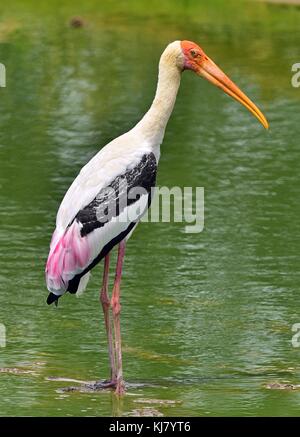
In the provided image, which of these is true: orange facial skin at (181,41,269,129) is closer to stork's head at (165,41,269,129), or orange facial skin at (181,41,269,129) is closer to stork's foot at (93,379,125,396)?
stork's head at (165,41,269,129)

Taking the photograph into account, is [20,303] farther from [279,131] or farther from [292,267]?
[279,131]

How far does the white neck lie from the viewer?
27.1 ft

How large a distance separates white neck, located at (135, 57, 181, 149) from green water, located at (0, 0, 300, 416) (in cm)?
131

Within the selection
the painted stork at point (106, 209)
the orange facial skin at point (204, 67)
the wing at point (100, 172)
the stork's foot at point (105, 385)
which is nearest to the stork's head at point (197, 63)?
the orange facial skin at point (204, 67)

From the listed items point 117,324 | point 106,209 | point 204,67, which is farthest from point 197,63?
point 117,324

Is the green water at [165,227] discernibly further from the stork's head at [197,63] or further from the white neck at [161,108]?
the stork's head at [197,63]

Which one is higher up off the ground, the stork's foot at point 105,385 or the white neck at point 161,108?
the white neck at point 161,108

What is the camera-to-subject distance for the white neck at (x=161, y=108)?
8.27 meters

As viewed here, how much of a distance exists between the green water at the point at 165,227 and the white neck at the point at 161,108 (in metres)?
1.31

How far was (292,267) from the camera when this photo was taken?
36.0 ft

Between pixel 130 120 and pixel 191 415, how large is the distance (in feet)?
29.8

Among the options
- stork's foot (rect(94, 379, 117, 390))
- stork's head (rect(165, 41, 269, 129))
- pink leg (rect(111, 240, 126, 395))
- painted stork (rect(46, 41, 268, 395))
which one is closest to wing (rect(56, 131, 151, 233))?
painted stork (rect(46, 41, 268, 395))

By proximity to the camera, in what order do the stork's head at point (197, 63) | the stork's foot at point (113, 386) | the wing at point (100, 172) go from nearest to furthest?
the stork's foot at point (113, 386) → the wing at point (100, 172) → the stork's head at point (197, 63)

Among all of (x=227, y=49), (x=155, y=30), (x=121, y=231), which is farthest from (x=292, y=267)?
(x=155, y=30)
